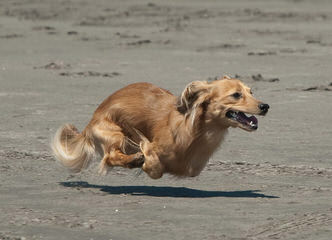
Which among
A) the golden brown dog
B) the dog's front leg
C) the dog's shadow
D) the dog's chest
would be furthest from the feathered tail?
the dog's chest

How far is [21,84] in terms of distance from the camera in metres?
16.5

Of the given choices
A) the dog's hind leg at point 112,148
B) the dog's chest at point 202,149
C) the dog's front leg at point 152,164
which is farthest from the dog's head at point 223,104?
the dog's hind leg at point 112,148

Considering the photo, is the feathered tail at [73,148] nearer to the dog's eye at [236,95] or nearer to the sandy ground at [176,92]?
the sandy ground at [176,92]

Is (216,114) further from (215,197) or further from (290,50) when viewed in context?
(290,50)

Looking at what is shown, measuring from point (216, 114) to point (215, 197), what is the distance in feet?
2.45

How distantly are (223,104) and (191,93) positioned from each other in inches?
12.7

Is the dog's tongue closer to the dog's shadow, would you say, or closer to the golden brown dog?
the golden brown dog

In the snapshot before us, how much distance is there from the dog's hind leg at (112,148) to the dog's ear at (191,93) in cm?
57

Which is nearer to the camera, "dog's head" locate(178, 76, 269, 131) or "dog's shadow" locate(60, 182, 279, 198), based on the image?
"dog's head" locate(178, 76, 269, 131)

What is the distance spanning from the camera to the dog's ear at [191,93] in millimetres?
8680

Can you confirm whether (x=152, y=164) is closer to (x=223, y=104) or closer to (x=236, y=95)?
(x=223, y=104)

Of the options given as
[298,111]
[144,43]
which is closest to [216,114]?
[298,111]

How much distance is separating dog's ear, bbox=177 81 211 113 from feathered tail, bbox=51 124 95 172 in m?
1.09

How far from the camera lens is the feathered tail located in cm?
949
